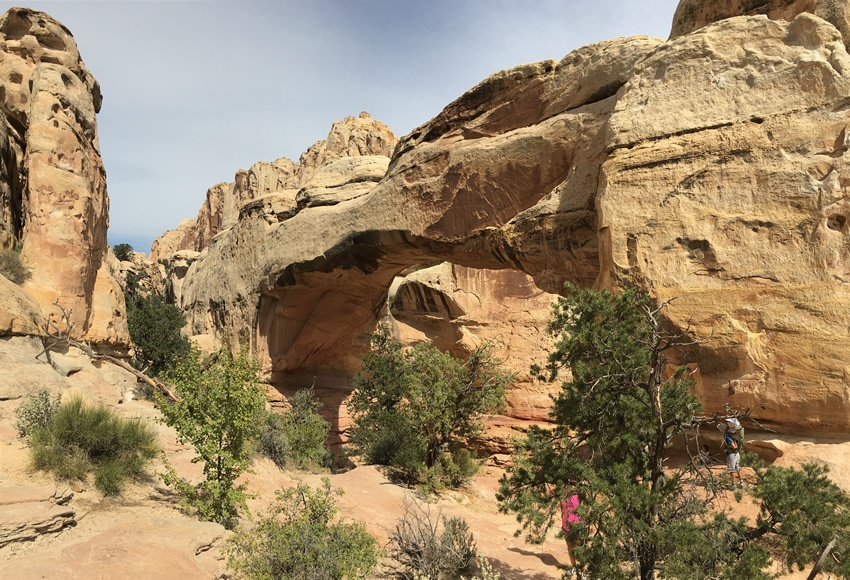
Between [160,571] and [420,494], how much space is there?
755 centimetres

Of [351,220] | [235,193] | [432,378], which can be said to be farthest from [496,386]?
[235,193]

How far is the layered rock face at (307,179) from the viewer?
1806cm

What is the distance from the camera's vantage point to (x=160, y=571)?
17.3ft

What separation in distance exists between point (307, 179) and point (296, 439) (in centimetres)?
3174

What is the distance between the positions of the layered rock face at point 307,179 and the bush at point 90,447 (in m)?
10.8

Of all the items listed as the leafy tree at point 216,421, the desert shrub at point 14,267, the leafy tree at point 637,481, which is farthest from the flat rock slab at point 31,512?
the desert shrub at point 14,267

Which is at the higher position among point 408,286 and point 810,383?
point 408,286

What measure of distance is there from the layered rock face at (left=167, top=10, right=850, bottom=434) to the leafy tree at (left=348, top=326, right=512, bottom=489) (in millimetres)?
2843

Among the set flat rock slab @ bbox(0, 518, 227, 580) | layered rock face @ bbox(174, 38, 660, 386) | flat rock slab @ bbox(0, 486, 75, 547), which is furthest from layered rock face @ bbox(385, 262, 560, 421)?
flat rock slab @ bbox(0, 486, 75, 547)

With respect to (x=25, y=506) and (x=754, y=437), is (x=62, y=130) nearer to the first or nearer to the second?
(x=25, y=506)

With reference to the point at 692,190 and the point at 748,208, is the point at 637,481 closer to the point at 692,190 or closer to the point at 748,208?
the point at 748,208

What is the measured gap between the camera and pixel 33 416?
746 cm

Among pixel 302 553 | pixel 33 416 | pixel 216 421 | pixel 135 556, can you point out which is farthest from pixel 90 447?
pixel 302 553

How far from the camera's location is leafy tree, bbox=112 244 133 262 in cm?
5228
